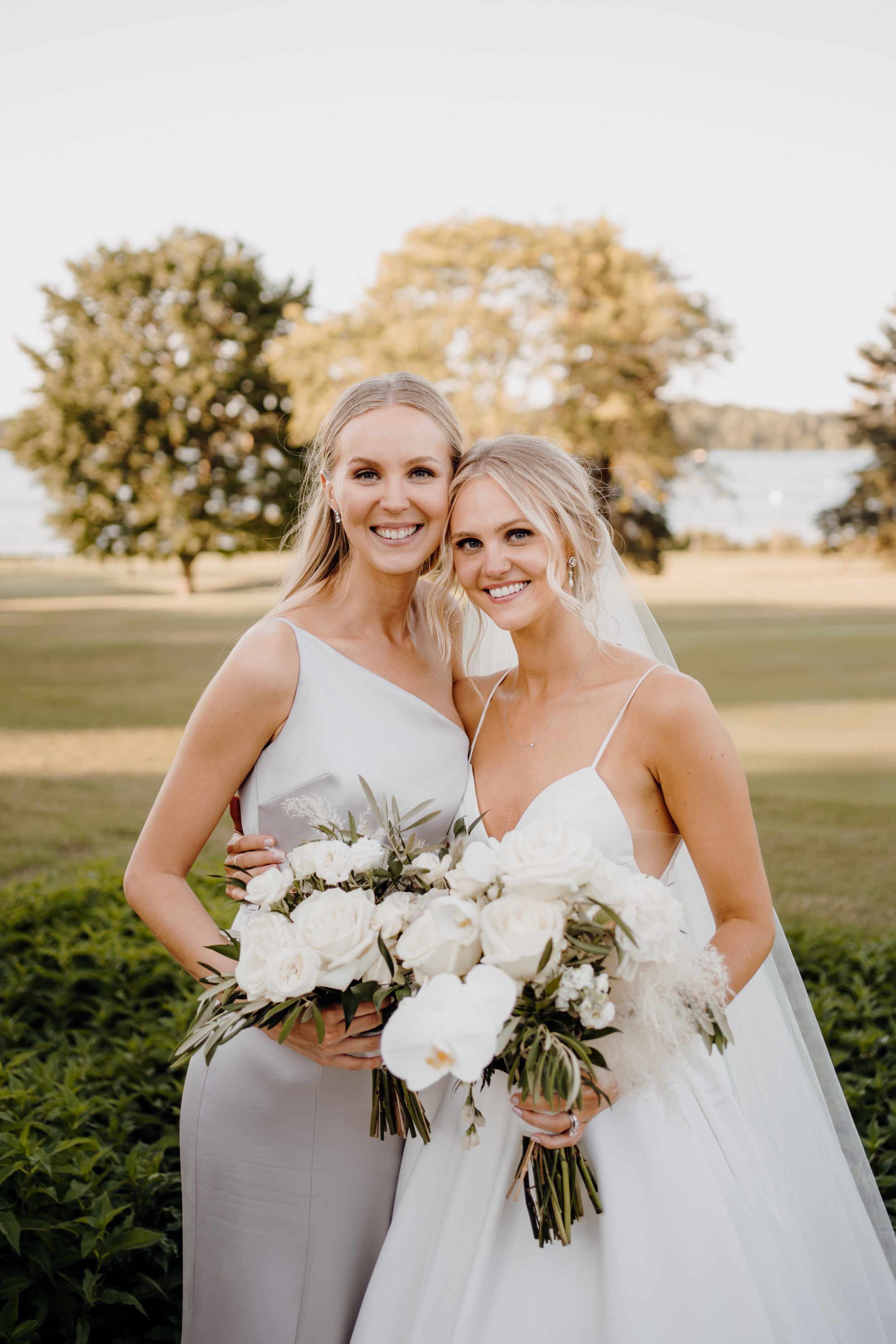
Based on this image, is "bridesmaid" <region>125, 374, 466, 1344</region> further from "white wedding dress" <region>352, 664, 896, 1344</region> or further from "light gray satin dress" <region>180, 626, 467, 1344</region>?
"white wedding dress" <region>352, 664, 896, 1344</region>

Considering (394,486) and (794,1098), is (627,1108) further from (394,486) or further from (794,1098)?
(394,486)

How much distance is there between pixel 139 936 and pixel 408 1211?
407cm

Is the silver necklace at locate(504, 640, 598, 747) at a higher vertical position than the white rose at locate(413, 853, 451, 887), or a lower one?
higher

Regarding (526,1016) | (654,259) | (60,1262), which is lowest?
(60,1262)

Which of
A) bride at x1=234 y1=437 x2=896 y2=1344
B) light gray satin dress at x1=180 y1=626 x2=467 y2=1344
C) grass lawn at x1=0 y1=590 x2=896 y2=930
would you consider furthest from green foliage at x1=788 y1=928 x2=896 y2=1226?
light gray satin dress at x1=180 y1=626 x2=467 y2=1344

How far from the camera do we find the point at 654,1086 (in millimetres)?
2053

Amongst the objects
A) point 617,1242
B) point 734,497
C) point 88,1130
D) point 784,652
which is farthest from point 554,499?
point 734,497

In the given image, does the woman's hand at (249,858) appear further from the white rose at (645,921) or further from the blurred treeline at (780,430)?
the blurred treeline at (780,430)

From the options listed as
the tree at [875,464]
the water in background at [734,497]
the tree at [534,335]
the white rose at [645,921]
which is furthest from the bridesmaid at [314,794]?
the tree at [875,464]

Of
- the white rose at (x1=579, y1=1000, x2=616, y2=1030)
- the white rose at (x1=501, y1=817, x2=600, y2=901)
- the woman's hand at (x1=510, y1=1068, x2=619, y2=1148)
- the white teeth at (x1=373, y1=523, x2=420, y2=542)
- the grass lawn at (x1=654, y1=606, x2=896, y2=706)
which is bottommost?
the grass lawn at (x1=654, y1=606, x2=896, y2=706)

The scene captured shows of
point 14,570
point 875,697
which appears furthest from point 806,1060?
point 14,570

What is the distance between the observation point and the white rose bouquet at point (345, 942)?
75.1 inches

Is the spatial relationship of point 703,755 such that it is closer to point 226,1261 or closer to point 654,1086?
point 654,1086

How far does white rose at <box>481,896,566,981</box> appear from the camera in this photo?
1812 mm
